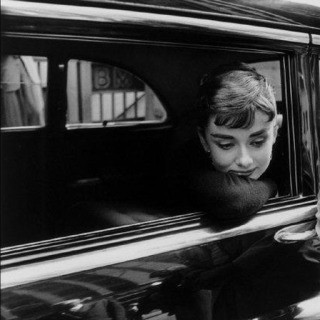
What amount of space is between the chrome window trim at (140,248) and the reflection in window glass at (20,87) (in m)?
1.17

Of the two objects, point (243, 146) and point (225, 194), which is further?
point (243, 146)

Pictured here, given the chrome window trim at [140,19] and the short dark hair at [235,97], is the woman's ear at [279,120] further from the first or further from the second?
the chrome window trim at [140,19]

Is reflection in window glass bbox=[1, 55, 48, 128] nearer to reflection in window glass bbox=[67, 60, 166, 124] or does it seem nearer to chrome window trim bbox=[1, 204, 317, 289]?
reflection in window glass bbox=[67, 60, 166, 124]

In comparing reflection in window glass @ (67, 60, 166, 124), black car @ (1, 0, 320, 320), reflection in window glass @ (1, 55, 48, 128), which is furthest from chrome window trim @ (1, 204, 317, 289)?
reflection in window glass @ (67, 60, 166, 124)

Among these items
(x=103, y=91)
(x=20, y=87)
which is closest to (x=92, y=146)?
(x=103, y=91)

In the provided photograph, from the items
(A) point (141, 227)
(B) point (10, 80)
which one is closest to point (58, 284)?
(A) point (141, 227)

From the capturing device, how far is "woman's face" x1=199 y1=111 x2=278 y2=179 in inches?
70.9

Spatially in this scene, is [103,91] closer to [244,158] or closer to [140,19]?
[244,158]

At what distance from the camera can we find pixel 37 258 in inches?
54.0

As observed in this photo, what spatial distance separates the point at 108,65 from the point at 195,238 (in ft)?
6.29

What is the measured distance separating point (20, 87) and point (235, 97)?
127cm

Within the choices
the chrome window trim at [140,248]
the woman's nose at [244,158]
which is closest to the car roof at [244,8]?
the woman's nose at [244,158]

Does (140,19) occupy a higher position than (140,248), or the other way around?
(140,19)

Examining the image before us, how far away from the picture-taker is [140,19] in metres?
1.47
